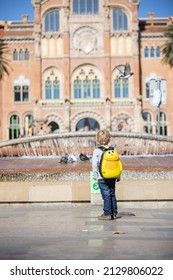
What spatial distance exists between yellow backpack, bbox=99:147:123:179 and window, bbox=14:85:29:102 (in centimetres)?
4541

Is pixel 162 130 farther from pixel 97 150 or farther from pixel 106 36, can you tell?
pixel 97 150

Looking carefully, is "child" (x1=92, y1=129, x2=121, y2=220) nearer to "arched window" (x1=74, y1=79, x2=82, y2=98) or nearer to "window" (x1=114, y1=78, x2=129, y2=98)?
"window" (x1=114, y1=78, x2=129, y2=98)

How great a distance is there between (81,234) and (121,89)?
4465 centimetres

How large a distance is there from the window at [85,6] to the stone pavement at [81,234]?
44.3 m

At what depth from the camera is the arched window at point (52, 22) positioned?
50.8 m

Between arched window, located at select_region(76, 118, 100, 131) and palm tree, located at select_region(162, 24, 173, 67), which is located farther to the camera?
arched window, located at select_region(76, 118, 100, 131)

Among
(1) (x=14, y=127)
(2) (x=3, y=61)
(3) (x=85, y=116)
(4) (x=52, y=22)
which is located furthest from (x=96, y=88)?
(2) (x=3, y=61)

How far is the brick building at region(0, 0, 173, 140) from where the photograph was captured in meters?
49.2

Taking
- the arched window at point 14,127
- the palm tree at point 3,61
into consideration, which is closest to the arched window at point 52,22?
the palm tree at point 3,61

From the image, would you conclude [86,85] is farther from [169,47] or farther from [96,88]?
[169,47]

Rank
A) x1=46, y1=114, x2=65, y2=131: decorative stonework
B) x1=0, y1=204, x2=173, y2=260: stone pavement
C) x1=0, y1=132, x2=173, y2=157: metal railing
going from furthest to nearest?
Answer: 1. x1=46, y1=114, x2=65, y2=131: decorative stonework
2. x1=0, y1=132, x2=173, y2=157: metal railing
3. x1=0, y1=204, x2=173, y2=260: stone pavement

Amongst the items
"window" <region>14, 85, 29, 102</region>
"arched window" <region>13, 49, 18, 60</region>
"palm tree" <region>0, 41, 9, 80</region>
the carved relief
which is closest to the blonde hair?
"palm tree" <region>0, 41, 9, 80</region>
